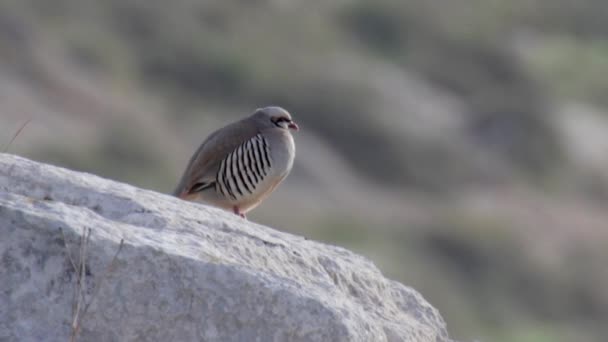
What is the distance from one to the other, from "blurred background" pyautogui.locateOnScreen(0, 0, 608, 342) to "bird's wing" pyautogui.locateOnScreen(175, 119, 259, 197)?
57.0ft

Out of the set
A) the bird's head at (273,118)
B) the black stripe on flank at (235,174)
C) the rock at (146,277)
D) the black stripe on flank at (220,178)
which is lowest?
the rock at (146,277)

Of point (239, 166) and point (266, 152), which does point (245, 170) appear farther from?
point (266, 152)

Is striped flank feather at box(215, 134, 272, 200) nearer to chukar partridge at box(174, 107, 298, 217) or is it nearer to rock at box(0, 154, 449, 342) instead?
chukar partridge at box(174, 107, 298, 217)

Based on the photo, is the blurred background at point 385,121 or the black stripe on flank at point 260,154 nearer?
the black stripe on flank at point 260,154

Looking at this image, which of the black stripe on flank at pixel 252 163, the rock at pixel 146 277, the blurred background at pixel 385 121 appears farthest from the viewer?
the blurred background at pixel 385 121

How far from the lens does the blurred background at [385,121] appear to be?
34.6m

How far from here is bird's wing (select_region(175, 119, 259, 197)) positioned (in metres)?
11.5

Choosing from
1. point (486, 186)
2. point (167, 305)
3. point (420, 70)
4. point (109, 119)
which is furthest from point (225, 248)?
point (420, 70)

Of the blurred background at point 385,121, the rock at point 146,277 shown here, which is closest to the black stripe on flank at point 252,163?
the rock at point 146,277

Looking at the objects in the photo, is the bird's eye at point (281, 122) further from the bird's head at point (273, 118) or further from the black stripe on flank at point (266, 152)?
the black stripe on flank at point (266, 152)

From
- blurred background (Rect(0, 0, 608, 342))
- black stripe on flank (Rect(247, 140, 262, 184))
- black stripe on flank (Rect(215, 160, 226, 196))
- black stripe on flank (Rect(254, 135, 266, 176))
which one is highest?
blurred background (Rect(0, 0, 608, 342))

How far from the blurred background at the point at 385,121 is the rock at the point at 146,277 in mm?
21679

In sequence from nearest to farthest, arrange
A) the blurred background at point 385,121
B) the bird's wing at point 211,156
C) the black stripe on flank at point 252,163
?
the black stripe on flank at point 252,163 < the bird's wing at point 211,156 < the blurred background at point 385,121

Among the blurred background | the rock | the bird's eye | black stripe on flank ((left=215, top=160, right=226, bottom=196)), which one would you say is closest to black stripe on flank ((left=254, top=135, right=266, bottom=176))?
black stripe on flank ((left=215, top=160, right=226, bottom=196))
